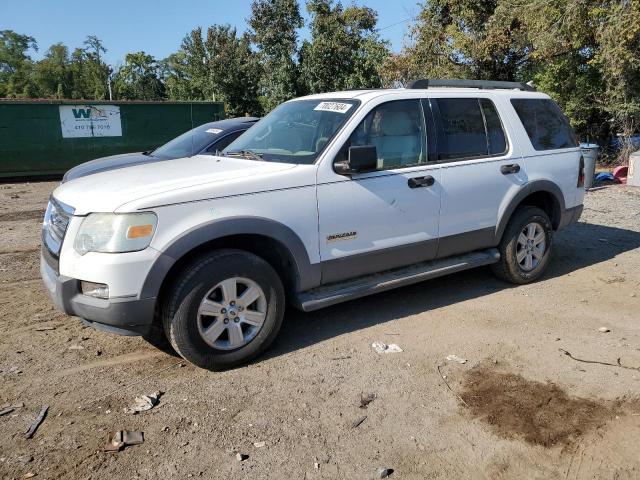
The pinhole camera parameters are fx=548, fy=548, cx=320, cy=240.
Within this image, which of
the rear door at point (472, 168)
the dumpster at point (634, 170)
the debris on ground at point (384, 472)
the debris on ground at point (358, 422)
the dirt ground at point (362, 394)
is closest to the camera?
the debris on ground at point (384, 472)

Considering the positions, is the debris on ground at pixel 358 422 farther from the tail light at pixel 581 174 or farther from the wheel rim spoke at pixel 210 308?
the tail light at pixel 581 174

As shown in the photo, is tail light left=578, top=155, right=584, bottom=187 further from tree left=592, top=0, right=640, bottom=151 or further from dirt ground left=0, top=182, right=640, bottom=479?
tree left=592, top=0, right=640, bottom=151

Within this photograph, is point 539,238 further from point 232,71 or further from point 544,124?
point 232,71

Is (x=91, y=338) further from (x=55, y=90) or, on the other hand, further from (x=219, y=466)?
(x=55, y=90)

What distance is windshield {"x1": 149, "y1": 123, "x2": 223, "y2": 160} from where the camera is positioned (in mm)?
7711

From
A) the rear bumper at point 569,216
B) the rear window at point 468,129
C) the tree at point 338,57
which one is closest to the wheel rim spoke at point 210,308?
the rear window at point 468,129

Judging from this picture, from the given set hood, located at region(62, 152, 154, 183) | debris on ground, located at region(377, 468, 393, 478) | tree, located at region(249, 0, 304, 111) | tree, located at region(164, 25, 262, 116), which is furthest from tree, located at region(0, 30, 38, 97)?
debris on ground, located at region(377, 468, 393, 478)

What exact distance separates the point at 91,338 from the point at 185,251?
1.46 metres

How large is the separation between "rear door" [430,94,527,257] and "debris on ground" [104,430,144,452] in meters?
2.93

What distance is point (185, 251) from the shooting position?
354 cm

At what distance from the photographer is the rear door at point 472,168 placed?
482 centimetres

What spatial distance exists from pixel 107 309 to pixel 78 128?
13.4 meters

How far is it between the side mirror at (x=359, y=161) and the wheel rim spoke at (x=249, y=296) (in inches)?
43.0

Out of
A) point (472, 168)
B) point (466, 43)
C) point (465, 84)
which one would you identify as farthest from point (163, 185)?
point (466, 43)
